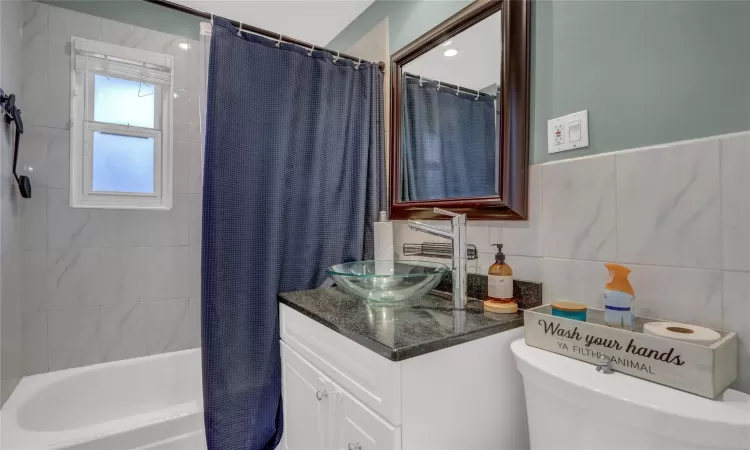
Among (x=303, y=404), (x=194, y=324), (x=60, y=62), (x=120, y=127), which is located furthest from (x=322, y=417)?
(x=60, y=62)

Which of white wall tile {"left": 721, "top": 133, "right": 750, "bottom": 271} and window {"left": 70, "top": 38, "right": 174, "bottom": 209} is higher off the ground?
window {"left": 70, "top": 38, "right": 174, "bottom": 209}

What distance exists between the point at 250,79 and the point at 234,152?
287mm

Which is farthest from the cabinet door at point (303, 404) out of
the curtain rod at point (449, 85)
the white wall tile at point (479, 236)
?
the curtain rod at point (449, 85)

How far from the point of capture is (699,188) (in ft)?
2.48

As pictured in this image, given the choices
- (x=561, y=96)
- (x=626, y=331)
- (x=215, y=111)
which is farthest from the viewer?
(x=215, y=111)

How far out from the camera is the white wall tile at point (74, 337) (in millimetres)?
1824

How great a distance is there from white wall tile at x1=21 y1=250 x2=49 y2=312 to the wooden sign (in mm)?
2288

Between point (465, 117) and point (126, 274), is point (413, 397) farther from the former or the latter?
point (126, 274)

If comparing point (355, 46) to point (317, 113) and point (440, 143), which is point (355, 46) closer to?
point (317, 113)

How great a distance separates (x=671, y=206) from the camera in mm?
797

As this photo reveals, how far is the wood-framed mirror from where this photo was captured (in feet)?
3.61

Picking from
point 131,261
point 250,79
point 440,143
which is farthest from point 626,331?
point 131,261

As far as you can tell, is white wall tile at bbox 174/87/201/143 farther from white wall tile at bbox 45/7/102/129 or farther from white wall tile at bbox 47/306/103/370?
white wall tile at bbox 47/306/103/370

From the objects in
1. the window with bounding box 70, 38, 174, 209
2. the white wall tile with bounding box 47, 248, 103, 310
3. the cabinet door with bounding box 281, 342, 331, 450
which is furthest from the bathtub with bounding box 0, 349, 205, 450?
the window with bounding box 70, 38, 174, 209
